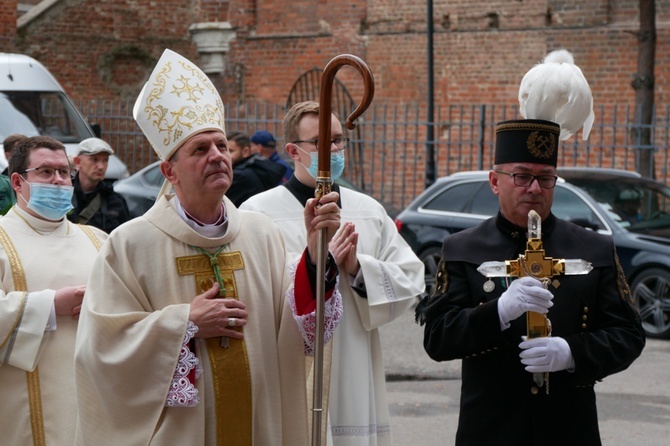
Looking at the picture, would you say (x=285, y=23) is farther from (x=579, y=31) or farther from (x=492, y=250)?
(x=492, y=250)

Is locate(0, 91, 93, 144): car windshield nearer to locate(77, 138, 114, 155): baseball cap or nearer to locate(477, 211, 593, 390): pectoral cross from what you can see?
locate(77, 138, 114, 155): baseball cap

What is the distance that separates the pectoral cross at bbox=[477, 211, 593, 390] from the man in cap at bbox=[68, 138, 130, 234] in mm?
4351

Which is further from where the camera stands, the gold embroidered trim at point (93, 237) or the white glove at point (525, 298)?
the gold embroidered trim at point (93, 237)

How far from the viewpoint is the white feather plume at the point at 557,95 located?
436 cm

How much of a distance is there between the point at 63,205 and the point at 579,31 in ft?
49.7

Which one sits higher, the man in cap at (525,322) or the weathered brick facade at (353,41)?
the weathered brick facade at (353,41)

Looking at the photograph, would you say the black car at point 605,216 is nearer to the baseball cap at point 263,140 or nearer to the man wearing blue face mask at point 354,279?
the baseball cap at point 263,140

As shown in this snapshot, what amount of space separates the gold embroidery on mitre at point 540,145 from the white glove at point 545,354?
63cm

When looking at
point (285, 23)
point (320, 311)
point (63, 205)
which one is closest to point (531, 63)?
point (285, 23)

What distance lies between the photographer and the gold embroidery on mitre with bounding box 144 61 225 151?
Answer: 14.8ft

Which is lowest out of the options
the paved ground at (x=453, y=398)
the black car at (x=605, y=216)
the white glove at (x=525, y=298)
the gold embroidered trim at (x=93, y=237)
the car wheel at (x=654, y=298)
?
the paved ground at (x=453, y=398)

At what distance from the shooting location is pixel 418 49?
21.2m

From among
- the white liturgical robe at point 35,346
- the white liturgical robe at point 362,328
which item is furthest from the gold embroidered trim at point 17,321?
the white liturgical robe at point 362,328

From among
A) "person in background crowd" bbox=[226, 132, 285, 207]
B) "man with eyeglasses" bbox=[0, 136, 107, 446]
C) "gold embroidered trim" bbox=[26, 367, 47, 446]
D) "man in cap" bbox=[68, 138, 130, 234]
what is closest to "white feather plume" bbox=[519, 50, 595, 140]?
"man with eyeglasses" bbox=[0, 136, 107, 446]
